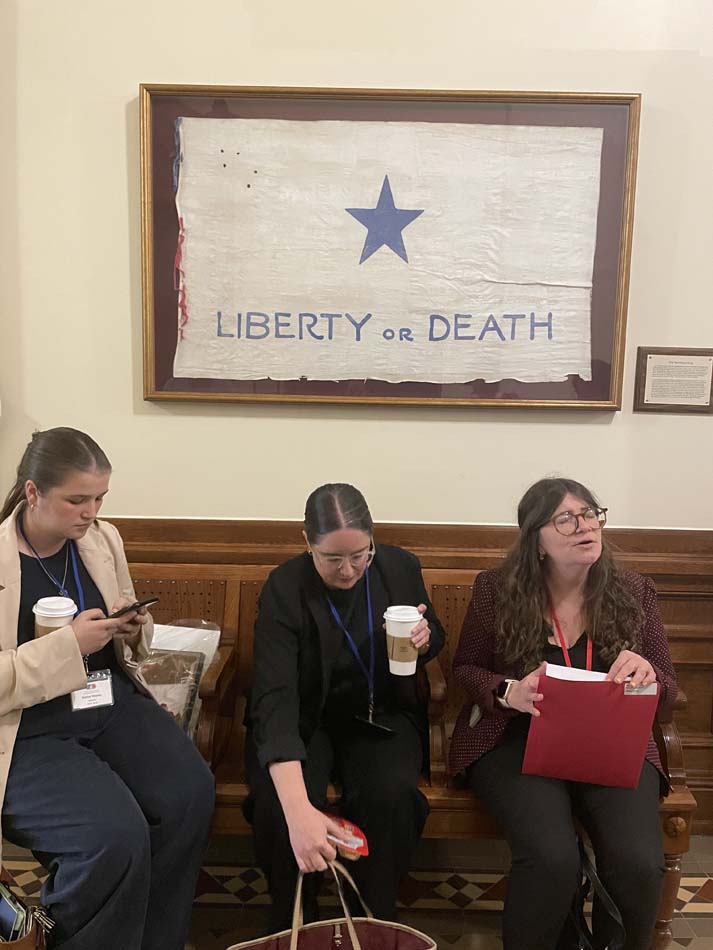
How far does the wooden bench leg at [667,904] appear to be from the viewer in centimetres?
229

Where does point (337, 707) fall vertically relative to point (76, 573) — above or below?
below

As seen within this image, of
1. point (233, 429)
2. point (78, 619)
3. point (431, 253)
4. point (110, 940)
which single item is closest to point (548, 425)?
point (431, 253)

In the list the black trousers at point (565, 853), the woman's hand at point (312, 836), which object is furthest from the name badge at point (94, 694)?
the black trousers at point (565, 853)

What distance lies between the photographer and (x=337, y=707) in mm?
2367

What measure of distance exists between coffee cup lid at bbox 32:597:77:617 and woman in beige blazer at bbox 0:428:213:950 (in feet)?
0.14

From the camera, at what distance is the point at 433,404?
297cm

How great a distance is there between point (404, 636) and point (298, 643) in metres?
0.37

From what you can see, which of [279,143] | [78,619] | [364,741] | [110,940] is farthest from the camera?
[279,143]

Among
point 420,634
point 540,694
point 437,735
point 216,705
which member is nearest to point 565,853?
point 540,694

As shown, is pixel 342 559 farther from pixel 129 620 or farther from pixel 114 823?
pixel 114 823

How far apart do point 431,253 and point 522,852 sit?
79.0 inches

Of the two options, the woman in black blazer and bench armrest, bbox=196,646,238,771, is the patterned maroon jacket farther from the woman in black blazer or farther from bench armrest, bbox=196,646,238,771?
bench armrest, bbox=196,646,238,771

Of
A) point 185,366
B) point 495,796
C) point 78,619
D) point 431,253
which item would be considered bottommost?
point 495,796

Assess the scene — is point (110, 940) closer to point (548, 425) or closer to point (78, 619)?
point (78, 619)
